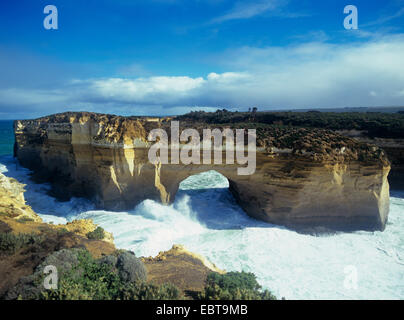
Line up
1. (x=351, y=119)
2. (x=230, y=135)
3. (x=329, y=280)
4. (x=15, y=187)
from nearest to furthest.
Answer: (x=329, y=280)
(x=15, y=187)
(x=230, y=135)
(x=351, y=119)

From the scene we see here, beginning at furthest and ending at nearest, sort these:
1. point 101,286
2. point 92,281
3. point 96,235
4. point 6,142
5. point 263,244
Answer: point 6,142 → point 263,244 → point 96,235 → point 92,281 → point 101,286

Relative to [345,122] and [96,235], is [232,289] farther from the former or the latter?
[345,122]

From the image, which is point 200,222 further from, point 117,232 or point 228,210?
point 117,232

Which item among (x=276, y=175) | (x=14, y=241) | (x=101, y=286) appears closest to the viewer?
(x=101, y=286)

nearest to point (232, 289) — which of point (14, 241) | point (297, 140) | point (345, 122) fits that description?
point (14, 241)

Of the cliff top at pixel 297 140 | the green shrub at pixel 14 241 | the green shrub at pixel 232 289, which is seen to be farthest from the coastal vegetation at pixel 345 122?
the green shrub at pixel 14 241
